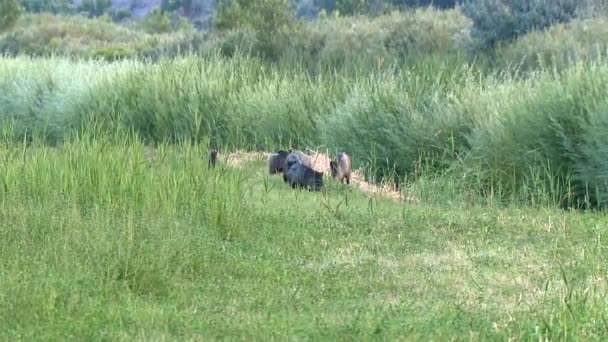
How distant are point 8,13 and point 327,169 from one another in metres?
38.8

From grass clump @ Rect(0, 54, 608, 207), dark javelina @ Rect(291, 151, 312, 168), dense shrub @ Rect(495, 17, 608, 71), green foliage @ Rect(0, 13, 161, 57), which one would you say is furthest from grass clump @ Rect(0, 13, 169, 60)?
dark javelina @ Rect(291, 151, 312, 168)

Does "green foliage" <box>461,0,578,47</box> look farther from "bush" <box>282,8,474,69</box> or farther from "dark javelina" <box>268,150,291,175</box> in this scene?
"dark javelina" <box>268,150,291,175</box>

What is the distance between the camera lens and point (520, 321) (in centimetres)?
484

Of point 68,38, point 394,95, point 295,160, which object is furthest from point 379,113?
point 68,38

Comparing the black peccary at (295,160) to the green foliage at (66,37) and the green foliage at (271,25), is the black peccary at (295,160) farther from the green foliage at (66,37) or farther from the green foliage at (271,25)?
the green foliage at (66,37)

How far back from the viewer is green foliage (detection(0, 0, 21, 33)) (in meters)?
45.2

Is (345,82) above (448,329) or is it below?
below

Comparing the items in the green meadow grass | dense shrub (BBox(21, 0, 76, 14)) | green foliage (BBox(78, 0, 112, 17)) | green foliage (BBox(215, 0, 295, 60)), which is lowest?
green foliage (BBox(78, 0, 112, 17))

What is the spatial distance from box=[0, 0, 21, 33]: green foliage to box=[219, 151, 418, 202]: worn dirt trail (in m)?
36.3

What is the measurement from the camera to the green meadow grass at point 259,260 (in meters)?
4.83

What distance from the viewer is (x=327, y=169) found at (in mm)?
10430

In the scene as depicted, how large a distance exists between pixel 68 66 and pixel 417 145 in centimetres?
963

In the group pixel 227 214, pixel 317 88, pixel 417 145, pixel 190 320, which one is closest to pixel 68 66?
pixel 317 88

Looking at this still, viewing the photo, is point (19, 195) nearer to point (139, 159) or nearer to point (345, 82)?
point (139, 159)
